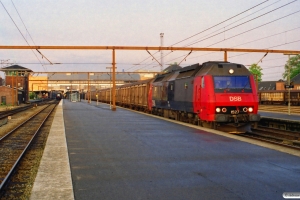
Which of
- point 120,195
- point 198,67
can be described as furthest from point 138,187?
point 198,67

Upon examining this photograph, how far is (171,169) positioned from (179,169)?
18cm

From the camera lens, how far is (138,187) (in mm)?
7086

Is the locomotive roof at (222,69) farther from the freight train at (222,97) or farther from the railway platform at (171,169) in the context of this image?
the railway platform at (171,169)

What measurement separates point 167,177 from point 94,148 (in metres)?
4.68

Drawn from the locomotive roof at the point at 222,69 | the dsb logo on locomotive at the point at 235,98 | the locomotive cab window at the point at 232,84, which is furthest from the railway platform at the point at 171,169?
the locomotive roof at the point at 222,69

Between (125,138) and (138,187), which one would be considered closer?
(138,187)

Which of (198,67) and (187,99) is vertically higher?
(198,67)

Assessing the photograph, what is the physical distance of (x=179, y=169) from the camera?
28.7 ft

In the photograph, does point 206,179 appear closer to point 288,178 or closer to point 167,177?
point 167,177

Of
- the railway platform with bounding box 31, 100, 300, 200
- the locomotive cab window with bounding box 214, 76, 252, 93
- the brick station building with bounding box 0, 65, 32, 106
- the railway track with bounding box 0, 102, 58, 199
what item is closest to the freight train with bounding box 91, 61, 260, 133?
the locomotive cab window with bounding box 214, 76, 252, 93

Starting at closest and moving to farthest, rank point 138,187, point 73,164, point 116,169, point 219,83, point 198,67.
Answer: point 138,187, point 116,169, point 73,164, point 219,83, point 198,67

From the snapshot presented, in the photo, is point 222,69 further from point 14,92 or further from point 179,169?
point 14,92

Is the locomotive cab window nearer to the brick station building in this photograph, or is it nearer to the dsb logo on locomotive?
the dsb logo on locomotive

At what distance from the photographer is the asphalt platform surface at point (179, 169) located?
6.79 meters
